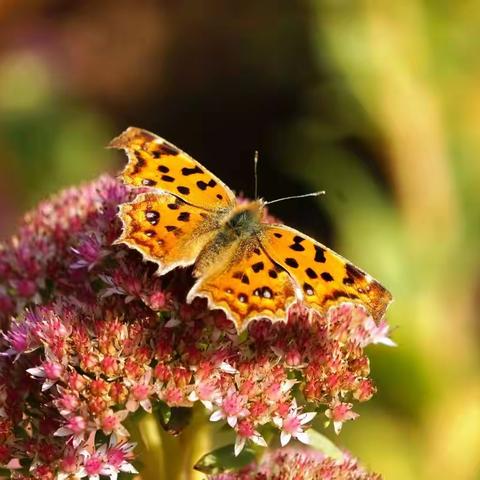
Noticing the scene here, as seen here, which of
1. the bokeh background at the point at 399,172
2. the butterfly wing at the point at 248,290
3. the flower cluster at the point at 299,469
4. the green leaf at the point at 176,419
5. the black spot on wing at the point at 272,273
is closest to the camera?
the butterfly wing at the point at 248,290

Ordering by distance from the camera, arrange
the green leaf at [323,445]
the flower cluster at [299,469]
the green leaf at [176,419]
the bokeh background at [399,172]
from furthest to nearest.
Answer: the bokeh background at [399,172], the green leaf at [323,445], the flower cluster at [299,469], the green leaf at [176,419]

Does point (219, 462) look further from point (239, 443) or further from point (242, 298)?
point (242, 298)

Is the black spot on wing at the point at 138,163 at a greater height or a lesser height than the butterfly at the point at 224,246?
greater

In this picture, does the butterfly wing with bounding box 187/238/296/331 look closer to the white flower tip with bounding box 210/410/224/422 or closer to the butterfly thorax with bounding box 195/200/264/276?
the butterfly thorax with bounding box 195/200/264/276

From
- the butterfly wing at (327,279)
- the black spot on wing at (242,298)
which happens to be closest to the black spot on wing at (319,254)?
the butterfly wing at (327,279)

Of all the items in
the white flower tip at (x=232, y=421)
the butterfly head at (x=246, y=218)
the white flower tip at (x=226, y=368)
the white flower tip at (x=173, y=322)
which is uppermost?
the butterfly head at (x=246, y=218)

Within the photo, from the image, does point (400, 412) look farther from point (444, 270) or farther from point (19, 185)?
point (19, 185)

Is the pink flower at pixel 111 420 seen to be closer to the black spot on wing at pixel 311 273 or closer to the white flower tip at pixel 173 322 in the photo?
the white flower tip at pixel 173 322

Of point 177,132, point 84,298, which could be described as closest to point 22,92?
point 177,132

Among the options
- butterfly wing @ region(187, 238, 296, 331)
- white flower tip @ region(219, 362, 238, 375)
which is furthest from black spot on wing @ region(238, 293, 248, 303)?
white flower tip @ region(219, 362, 238, 375)
